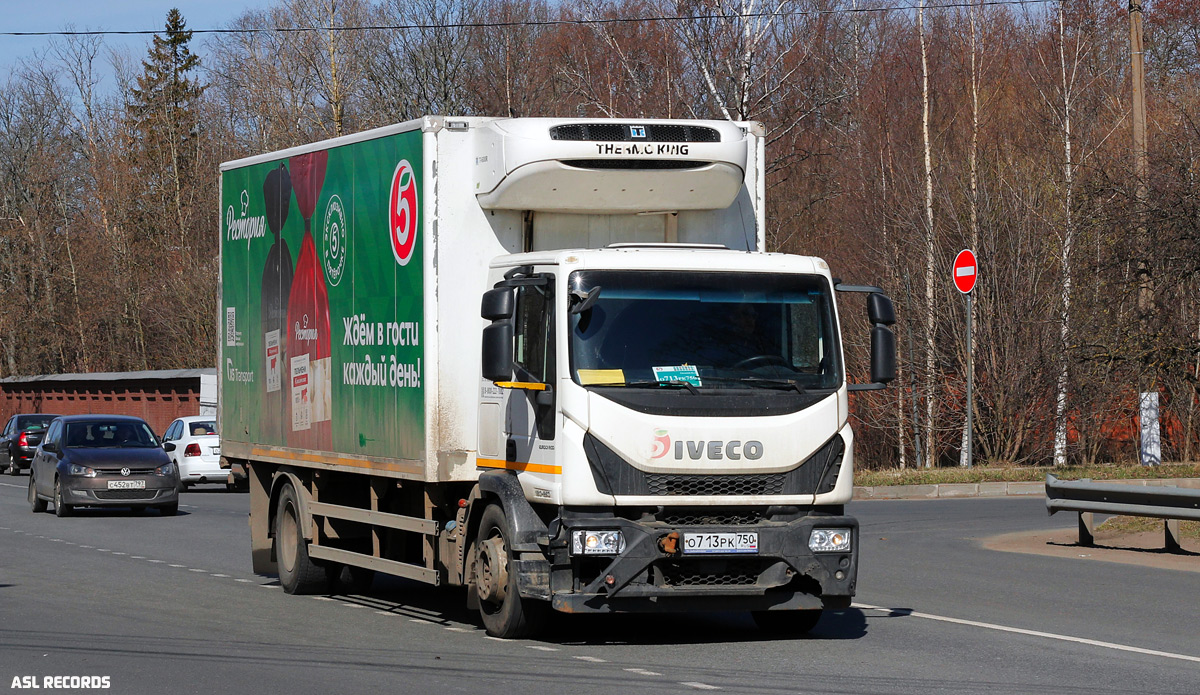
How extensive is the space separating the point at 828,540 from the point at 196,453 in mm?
23510

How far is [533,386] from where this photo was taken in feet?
30.3

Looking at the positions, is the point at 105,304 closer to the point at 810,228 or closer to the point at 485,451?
the point at 810,228

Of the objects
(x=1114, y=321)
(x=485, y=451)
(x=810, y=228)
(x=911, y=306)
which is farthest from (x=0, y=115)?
(x=485, y=451)

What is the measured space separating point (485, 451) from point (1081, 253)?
19625 mm

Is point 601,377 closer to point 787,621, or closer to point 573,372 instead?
point 573,372

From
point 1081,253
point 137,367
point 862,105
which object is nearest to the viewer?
point 1081,253

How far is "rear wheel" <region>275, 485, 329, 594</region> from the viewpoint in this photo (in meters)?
12.5

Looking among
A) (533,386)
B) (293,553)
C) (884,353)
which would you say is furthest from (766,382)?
(293,553)

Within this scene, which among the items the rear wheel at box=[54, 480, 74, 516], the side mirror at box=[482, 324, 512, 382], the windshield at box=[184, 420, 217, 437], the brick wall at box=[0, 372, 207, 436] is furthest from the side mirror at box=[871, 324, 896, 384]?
the brick wall at box=[0, 372, 207, 436]

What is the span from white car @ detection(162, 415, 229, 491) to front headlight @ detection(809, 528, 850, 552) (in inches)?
903

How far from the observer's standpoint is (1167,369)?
70.8 feet

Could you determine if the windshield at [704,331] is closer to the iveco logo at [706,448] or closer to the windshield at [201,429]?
the iveco logo at [706,448]

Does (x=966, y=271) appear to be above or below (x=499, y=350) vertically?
above

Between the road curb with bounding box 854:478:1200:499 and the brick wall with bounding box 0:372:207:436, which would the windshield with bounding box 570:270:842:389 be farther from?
the brick wall with bounding box 0:372:207:436
